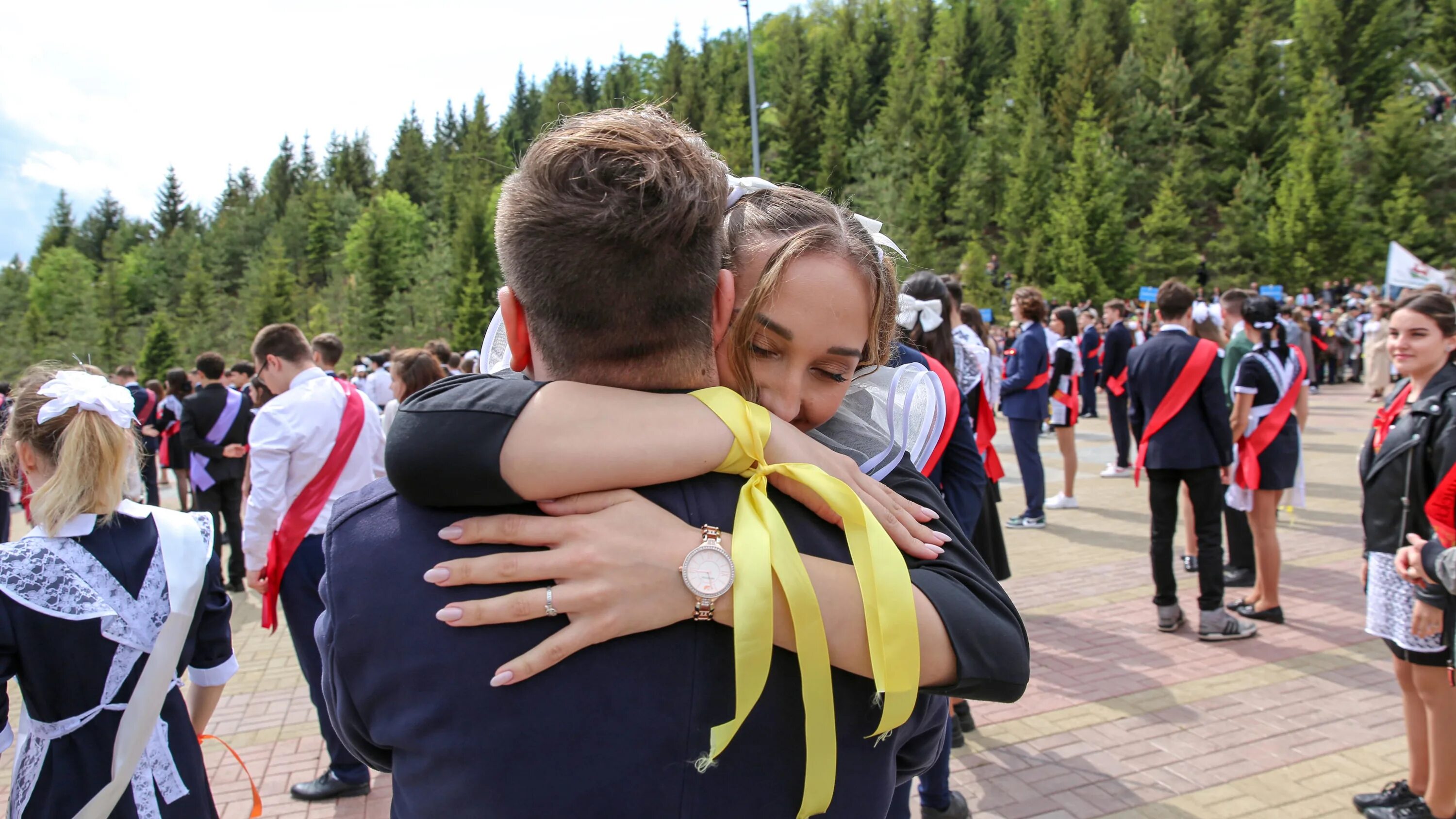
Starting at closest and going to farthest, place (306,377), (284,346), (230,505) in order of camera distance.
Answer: (306,377) < (284,346) < (230,505)

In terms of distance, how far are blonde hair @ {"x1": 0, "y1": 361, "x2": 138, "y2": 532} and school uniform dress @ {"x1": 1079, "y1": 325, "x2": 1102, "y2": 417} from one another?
1603 cm

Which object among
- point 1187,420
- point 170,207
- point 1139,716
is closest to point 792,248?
point 1139,716

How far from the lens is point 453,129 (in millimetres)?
96625

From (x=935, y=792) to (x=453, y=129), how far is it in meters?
103

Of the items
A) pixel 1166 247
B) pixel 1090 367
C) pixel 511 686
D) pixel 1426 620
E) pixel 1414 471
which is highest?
pixel 1166 247

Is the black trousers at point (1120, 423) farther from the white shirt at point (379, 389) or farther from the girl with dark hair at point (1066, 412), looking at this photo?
the white shirt at point (379, 389)

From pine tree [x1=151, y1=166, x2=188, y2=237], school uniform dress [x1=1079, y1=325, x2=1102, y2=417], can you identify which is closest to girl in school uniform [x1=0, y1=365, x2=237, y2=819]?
school uniform dress [x1=1079, y1=325, x2=1102, y2=417]

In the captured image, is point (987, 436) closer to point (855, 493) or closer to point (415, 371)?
point (415, 371)

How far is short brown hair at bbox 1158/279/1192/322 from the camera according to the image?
20.6 ft

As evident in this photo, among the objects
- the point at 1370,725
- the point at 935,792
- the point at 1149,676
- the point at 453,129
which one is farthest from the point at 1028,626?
the point at 453,129

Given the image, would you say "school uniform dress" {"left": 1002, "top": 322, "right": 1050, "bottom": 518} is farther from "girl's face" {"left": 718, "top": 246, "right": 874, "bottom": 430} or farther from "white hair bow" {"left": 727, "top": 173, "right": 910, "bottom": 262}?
"girl's face" {"left": 718, "top": 246, "right": 874, "bottom": 430}

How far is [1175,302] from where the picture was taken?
6320mm

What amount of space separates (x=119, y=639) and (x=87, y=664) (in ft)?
0.29

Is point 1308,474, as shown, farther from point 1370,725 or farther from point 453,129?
point 453,129
